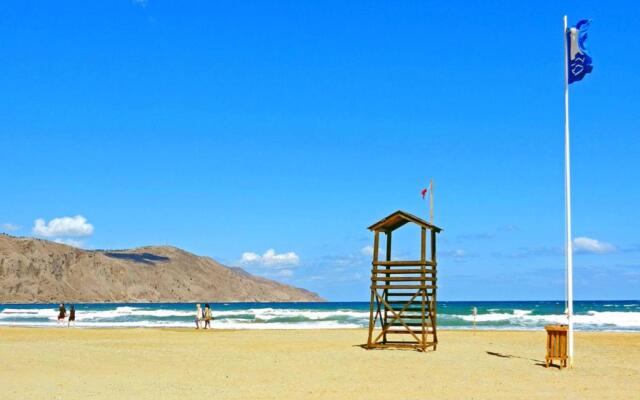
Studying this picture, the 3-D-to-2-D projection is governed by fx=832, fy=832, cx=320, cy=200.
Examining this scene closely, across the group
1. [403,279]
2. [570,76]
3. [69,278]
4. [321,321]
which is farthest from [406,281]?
[69,278]

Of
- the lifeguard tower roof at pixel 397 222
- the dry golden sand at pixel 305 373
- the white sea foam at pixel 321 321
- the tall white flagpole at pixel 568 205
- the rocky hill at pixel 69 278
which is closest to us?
the dry golden sand at pixel 305 373

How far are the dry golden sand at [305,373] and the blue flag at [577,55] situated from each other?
701 cm

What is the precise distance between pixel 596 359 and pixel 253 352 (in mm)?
9415

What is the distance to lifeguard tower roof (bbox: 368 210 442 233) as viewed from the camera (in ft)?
75.3

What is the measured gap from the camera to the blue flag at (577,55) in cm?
1983

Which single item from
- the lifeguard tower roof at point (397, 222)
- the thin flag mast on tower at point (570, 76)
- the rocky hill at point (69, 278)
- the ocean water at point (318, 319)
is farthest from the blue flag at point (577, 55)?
the rocky hill at point (69, 278)

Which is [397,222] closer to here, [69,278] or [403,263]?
[403,263]

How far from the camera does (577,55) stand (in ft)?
65.6

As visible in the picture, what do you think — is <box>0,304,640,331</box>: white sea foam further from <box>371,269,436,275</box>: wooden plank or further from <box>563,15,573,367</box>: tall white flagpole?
<box>563,15,573,367</box>: tall white flagpole

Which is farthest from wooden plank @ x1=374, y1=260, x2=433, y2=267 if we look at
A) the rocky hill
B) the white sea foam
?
the rocky hill

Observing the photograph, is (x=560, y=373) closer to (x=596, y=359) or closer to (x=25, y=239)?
(x=596, y=359)

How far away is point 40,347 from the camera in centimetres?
2623

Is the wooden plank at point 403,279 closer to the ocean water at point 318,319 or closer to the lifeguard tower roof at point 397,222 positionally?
the lifeguard tower roof at point 397,222

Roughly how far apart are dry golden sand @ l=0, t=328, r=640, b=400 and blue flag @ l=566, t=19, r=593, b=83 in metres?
7.01
